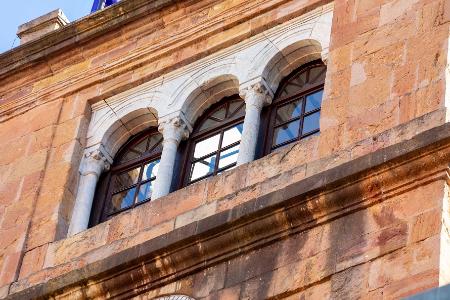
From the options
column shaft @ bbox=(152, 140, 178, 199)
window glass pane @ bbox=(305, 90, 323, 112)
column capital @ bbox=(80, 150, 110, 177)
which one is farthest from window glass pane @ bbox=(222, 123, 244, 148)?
column capital @ bbox=(80, 150, 110, 177)

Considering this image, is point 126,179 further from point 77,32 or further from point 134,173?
point 77,32

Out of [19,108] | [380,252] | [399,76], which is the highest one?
[19,108]

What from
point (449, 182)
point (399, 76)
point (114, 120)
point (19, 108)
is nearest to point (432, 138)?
point (449, 182)

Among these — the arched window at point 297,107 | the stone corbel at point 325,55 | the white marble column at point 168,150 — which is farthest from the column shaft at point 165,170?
the stone corbel at point 325,55

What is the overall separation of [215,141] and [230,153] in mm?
411

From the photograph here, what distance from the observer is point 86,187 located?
2102 cm

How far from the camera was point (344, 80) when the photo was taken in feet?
63.3

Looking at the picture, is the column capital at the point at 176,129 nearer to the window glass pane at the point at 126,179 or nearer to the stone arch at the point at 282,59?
the window glass pane at the point at 126,179

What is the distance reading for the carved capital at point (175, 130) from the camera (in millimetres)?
20594

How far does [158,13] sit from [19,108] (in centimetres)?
200

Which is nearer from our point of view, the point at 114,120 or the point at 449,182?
the point at 449,182

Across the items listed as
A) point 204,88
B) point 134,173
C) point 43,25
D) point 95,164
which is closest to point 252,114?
point 204,88

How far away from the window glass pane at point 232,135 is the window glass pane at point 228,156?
13 centimetres

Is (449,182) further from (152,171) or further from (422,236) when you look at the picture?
(152,171)
